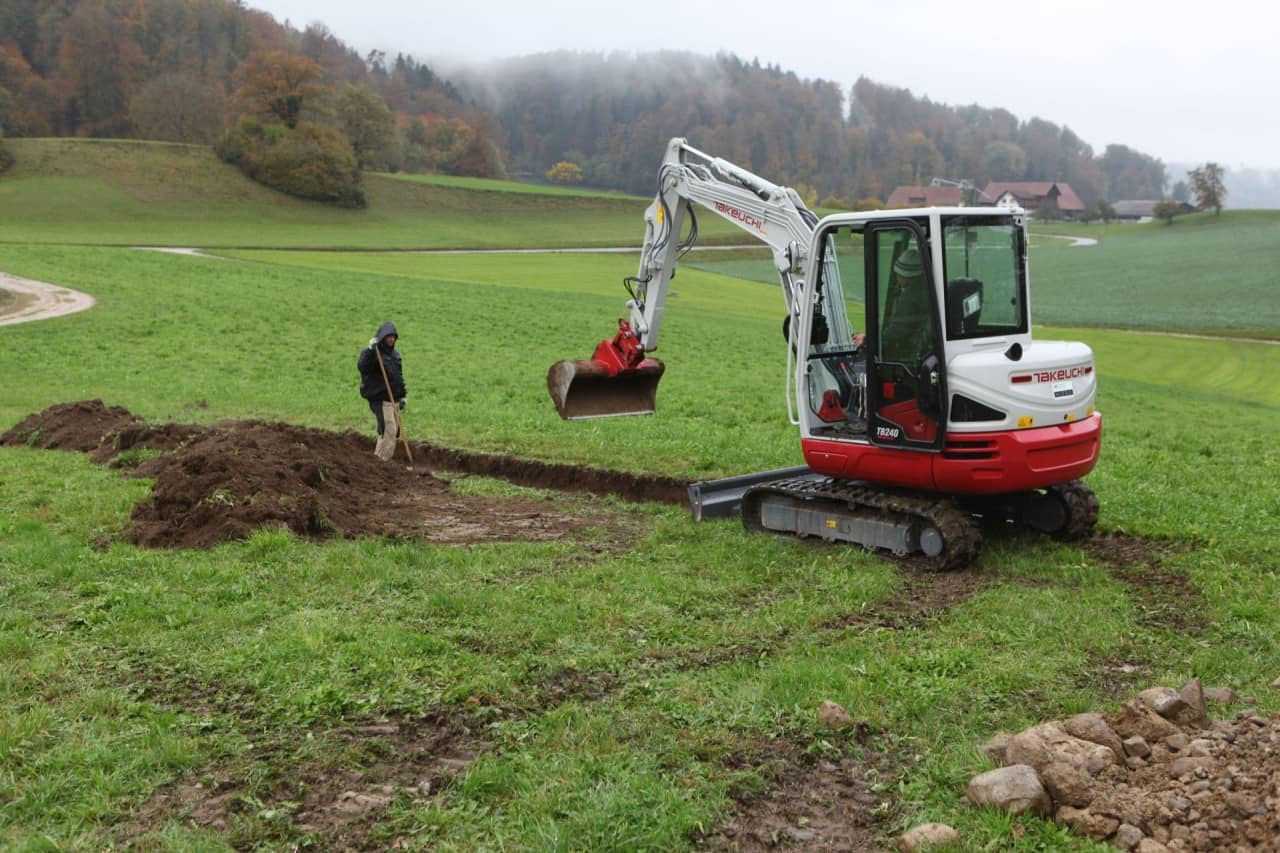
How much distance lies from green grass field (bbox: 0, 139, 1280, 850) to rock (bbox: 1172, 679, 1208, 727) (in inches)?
29.2

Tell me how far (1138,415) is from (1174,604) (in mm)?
13627

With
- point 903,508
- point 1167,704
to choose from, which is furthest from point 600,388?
point 1167,704

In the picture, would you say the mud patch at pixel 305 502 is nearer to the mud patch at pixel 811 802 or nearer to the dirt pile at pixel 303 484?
the dirt pile at pixel 303 484

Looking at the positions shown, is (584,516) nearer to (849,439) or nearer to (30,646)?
(849,439)

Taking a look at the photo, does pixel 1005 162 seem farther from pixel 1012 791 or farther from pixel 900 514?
pixel 1012 791

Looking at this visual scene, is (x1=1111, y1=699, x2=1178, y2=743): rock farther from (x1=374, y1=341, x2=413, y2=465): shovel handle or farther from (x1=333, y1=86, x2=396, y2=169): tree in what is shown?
(x1=333, y1=86, x2=396, y2=169): tree

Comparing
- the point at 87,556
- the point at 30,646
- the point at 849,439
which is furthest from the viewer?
the point at 849,439

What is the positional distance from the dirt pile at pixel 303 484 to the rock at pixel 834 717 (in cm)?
540

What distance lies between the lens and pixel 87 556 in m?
9.93

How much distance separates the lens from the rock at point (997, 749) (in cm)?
583

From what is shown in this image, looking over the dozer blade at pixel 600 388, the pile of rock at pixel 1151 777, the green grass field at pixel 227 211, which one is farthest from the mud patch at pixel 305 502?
the green grass field at pixel 227 211

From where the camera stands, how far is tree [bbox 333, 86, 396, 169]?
3723 inches

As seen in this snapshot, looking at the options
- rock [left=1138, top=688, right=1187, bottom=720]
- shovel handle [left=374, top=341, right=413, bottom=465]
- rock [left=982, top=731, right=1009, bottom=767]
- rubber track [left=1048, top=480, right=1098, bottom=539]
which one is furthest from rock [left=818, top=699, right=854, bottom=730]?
shovel handle [left=374, top=341, right=413, bottom=465]

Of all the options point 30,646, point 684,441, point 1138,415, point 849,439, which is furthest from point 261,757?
point 1138,415
